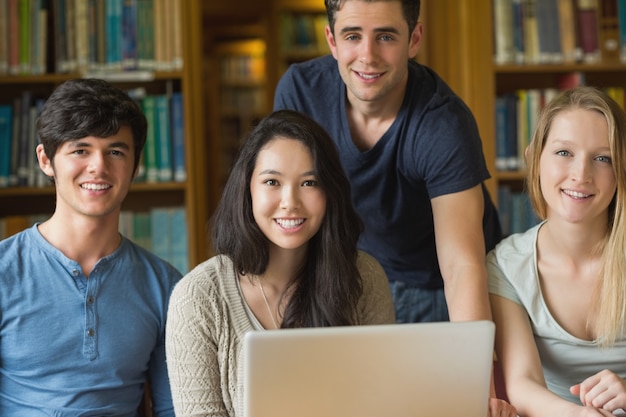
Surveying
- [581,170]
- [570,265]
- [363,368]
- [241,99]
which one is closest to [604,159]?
[581,170]

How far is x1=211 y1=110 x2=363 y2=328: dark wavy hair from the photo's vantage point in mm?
1697

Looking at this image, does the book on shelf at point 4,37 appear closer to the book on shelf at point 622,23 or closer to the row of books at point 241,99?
the book on shelf at point 622,23

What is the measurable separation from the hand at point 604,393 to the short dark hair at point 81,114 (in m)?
1.10

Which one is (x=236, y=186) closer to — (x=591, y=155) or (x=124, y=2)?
(x=591, y=155)

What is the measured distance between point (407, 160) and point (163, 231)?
1803 mm

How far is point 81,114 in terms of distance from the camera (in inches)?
70.9

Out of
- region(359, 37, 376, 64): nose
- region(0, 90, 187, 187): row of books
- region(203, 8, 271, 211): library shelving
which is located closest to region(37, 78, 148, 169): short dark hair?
region(359, 37, 376, 64): nose

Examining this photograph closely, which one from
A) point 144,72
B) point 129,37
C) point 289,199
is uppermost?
point 129,37

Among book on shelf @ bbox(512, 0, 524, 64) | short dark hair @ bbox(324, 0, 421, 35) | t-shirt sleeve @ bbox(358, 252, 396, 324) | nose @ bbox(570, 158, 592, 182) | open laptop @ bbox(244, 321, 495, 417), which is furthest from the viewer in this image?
book on shelf @ bbox(512, 0, 524, 64)

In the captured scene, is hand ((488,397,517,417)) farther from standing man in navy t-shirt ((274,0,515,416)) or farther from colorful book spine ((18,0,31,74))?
colorful book spine ((18,0,31,74))

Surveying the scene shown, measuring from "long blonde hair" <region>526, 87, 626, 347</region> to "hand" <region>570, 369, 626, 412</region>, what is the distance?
0.20 meters

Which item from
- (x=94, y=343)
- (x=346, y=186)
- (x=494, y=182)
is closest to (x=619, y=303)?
(x=346, y=186)

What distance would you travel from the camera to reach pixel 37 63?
338 centimetres

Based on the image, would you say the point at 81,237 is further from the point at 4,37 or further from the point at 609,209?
the point at 4,37
